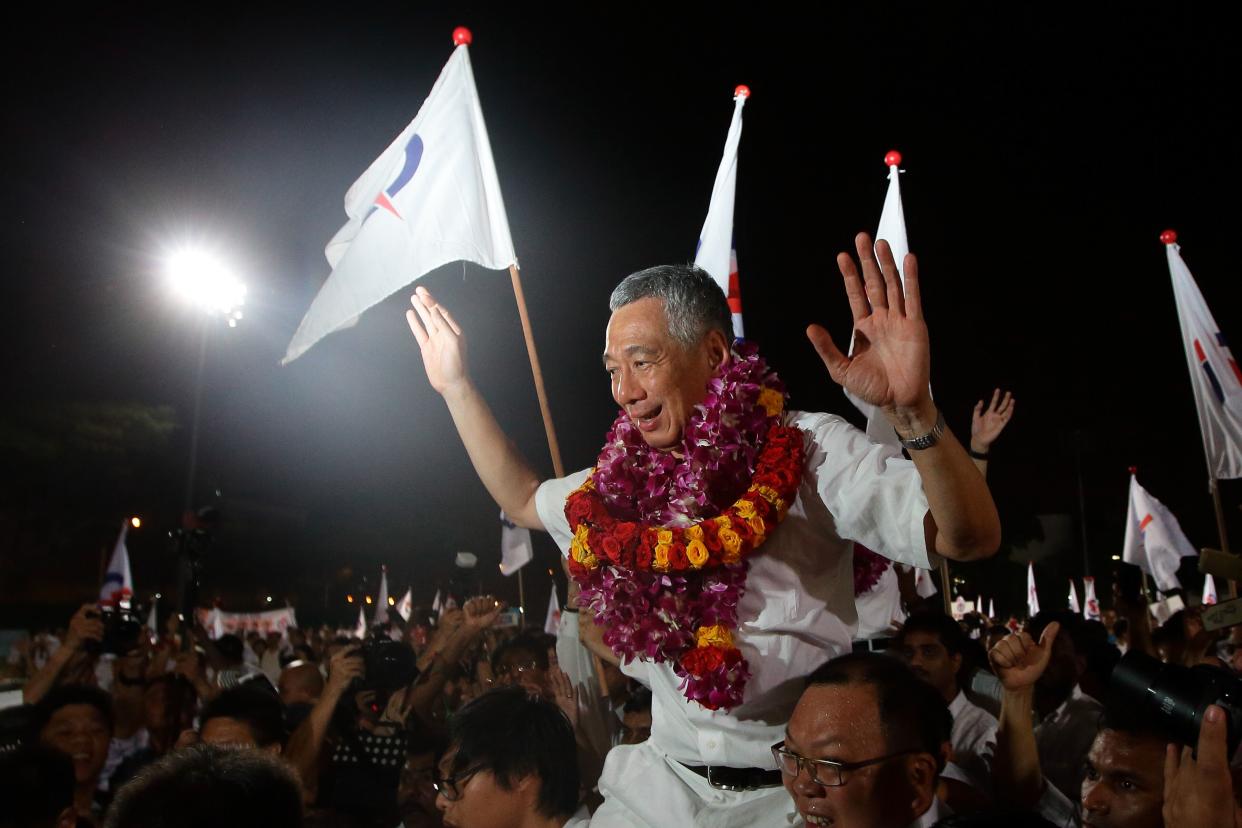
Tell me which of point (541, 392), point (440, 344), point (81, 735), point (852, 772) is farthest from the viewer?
point (81, 735)

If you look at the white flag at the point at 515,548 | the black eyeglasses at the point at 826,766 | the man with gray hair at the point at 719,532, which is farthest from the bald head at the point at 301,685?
the black eyeglasses at the point at 826,766

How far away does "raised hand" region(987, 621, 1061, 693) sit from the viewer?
3.23 m

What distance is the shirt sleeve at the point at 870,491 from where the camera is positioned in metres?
2.30

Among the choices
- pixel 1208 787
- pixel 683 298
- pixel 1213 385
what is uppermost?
pixel 1213 385

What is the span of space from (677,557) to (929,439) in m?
0.79

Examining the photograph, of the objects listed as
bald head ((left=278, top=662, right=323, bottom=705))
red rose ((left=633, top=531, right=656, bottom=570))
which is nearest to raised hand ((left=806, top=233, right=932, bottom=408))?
red rose ((left=633, top=531, right=656, bottom=570))

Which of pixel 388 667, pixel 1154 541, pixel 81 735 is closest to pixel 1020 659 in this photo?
pixel 81 735

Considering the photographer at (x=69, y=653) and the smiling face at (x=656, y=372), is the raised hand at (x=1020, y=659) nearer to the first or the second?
the smiling face at (x=656, y=372)

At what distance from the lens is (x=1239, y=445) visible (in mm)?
9297

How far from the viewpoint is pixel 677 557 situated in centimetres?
265

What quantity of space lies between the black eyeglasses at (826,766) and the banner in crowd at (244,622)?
18600mm

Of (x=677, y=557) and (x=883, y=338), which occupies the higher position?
(x=883, y=338)

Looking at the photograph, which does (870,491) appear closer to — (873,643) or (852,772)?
(852,772)

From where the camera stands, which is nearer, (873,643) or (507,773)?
(507,773)
